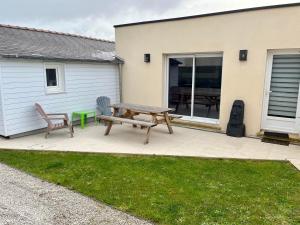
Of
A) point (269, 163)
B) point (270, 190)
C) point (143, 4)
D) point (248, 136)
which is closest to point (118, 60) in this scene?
point (143, 4)

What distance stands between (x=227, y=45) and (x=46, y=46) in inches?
229

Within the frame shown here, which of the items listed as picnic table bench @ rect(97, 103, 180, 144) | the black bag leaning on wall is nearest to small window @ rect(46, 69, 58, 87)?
picnic table bench @ rect(97, 103, 180, 144)

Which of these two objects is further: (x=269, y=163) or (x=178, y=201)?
(x=269, y=163)

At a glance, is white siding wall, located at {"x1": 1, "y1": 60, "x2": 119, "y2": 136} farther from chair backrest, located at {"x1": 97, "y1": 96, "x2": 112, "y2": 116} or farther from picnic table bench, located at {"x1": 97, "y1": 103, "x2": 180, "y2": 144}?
picnic table bench, located at {"x1": 97, "y1": 103, "x2": 180, "y2": 144}

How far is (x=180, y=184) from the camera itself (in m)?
4.30

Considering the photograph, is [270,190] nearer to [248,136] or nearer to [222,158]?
[222,158]

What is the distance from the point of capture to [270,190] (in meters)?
4.10

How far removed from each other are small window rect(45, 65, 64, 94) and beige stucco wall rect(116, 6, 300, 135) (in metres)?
2.75

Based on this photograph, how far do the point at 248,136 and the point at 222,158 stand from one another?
7.23ft

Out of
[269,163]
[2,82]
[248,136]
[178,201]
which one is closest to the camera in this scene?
[178,201]

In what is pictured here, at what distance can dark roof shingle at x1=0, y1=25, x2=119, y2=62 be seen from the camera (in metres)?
7.01

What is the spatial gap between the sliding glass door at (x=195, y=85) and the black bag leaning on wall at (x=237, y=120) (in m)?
0.80

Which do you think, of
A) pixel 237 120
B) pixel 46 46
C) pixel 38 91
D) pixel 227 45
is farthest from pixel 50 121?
pixel 227 45

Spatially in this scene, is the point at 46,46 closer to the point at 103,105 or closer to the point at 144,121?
the point at 103,105
